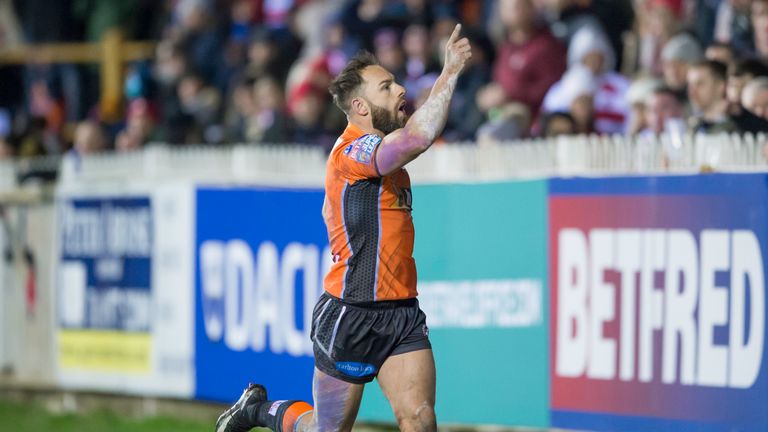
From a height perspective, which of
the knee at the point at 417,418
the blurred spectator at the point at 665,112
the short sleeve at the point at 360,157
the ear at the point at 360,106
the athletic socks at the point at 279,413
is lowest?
the athletic socks at the point at 279,413

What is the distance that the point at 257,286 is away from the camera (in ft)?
41.1

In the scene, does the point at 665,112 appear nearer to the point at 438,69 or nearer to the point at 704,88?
the point at 704,88

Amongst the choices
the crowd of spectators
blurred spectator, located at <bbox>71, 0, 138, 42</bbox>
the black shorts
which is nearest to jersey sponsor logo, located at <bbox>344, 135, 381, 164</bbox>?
the black shorts

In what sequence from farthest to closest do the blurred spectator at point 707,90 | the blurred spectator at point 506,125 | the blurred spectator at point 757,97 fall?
the blurred spectator at point 506,125 → the blurred spectator at point 707,90 → the blurred spectator at point 757,97

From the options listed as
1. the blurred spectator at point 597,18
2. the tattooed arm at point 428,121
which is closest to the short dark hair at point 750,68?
the blurred spectator at point 597,18

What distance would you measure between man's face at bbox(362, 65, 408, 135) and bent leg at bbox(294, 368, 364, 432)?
52.8 inches

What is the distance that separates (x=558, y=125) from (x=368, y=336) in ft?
14.1

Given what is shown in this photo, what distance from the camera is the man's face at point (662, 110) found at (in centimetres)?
1136

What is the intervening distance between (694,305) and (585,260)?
3.13 feet

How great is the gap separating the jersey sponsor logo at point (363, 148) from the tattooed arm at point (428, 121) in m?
0.11

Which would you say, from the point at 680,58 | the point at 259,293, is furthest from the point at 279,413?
the point at 680,58

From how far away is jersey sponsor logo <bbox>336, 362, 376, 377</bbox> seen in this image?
807 centimetres

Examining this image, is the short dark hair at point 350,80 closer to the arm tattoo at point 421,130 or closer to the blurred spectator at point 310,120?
the arm tattoo at point 421,130

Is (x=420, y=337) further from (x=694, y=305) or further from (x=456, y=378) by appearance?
(x=456, y=378)
